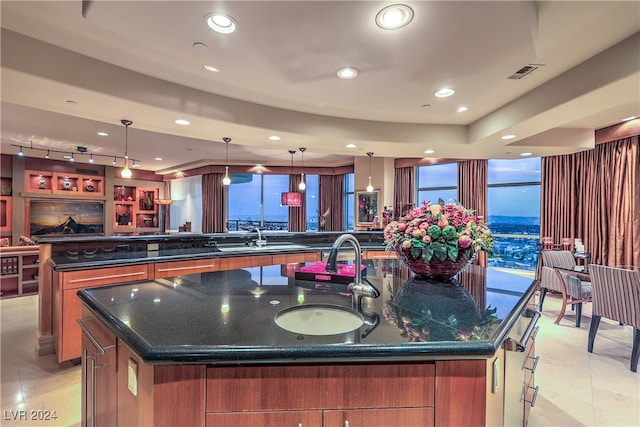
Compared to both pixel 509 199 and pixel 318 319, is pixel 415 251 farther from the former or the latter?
pixel 509 199

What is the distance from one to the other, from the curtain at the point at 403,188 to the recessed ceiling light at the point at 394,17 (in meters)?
5.46

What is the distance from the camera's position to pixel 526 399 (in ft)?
5.84

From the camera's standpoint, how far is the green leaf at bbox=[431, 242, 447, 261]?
1806 mm

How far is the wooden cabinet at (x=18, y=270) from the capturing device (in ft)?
15.4

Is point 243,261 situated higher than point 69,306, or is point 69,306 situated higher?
point 243,261

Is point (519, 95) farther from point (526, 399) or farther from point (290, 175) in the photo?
point (290, 175)

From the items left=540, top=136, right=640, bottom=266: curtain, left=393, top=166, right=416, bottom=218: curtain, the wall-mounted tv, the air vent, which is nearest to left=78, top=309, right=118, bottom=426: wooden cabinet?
the air vent

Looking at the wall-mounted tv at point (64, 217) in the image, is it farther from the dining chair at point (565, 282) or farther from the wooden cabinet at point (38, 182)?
the dining chair at point (565, 282)

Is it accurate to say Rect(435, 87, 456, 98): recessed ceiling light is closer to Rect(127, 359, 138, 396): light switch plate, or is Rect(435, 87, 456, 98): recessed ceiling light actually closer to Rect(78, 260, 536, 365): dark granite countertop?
Rect(78, 260, 536, 365): dark granite countertop

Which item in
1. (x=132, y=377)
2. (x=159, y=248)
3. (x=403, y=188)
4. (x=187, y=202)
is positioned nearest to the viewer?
(x=132, y=377)

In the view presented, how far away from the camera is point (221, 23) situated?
1.86 metres

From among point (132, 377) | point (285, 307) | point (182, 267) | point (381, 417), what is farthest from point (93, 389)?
point (182, 267)

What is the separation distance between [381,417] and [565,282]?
4.31 metres

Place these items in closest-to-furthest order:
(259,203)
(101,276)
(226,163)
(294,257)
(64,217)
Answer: (101,276), (294,257), (226,163), (64,217), (259,203)
